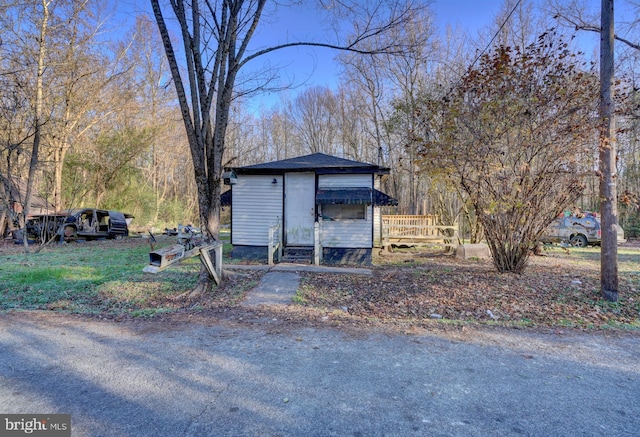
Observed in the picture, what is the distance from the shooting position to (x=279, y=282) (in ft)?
22.1

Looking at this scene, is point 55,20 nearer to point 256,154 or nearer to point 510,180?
point 510,180

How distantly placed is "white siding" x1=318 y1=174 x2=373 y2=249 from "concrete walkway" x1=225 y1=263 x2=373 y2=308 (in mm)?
1361

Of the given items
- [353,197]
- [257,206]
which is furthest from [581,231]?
[257,206]

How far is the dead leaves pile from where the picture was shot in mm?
4707

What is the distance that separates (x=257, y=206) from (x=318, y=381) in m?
7.64

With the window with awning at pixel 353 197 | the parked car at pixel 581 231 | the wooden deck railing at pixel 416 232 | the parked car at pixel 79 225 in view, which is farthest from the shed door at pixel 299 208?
the parked car at pixel 581 231

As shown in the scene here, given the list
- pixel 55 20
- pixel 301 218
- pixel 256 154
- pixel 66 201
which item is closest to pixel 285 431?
pixel 301 218

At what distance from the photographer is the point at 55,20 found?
39.3ft

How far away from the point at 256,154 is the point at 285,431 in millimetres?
29116

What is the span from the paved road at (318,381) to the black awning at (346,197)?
5.24 m

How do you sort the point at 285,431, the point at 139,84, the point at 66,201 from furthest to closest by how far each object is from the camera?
1. the point at 139,84
2. the point at 66,201
3. the point at 285,431

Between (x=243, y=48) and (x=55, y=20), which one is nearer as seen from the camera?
(x=243, y=48)

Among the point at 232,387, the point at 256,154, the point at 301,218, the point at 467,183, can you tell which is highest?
the point at 256,154

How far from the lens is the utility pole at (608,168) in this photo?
17.4 ft
